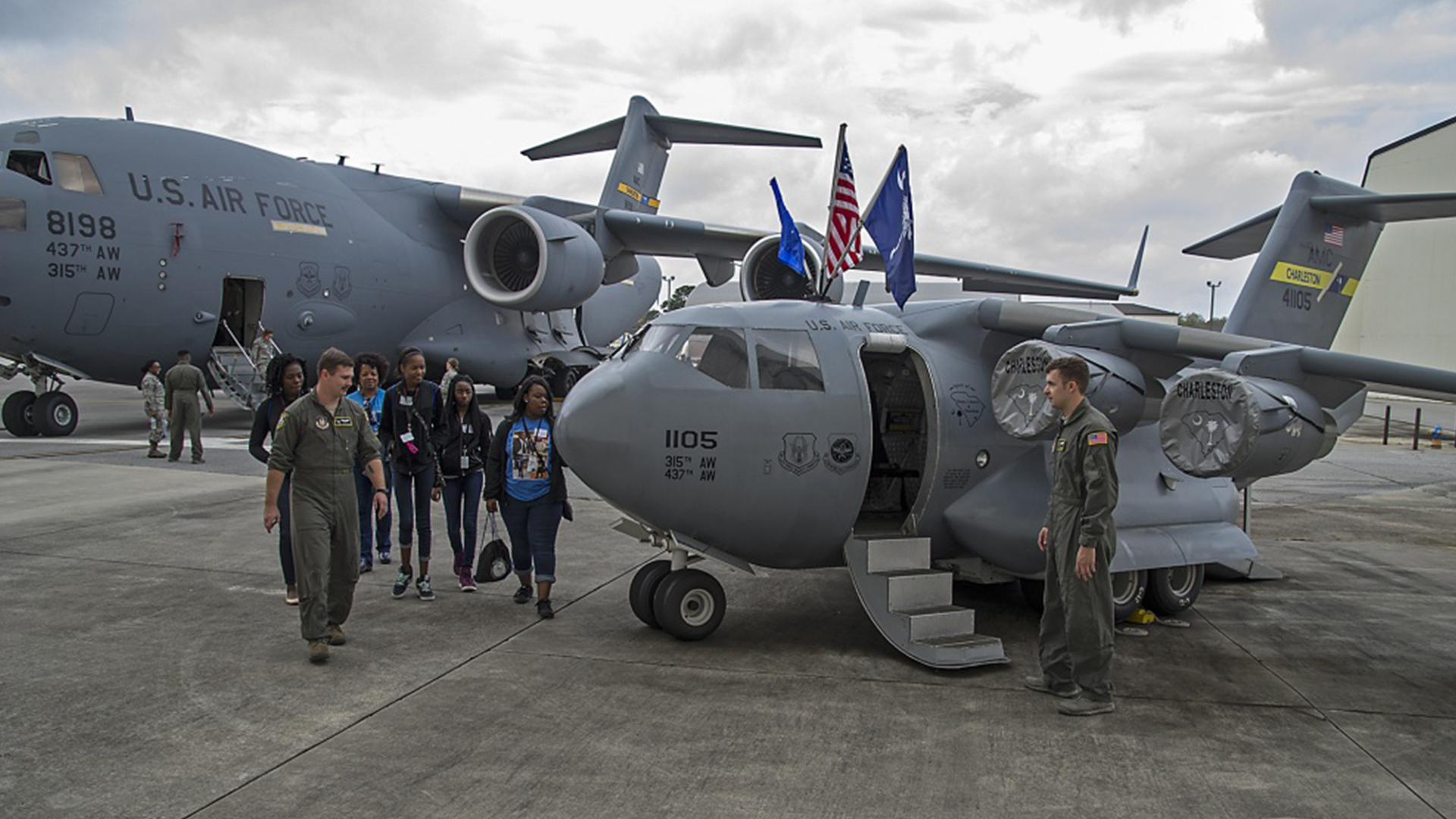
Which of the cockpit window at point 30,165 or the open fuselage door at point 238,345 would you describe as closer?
the cockpit window at point 30,165

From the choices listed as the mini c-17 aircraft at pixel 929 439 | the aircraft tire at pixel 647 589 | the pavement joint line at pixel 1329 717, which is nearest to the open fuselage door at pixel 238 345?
the mini c-17 aircraft at pixel 929 439

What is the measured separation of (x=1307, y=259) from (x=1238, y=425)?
4137 millimetres

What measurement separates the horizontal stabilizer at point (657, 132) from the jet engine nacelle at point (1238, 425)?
16.7m

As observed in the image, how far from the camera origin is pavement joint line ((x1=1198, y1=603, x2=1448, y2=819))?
454 centimetres

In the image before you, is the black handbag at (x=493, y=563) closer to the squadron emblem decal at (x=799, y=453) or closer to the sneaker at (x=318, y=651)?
the sneaker at (x=318, y=651)

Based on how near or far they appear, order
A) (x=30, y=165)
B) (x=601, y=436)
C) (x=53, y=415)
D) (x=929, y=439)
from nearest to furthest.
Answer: (x=601, y=436), (x=929, y=439), (x=30, y=165), (x=53, y=415)

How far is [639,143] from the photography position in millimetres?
23141

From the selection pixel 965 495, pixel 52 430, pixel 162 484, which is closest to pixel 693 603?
pixel 965 495

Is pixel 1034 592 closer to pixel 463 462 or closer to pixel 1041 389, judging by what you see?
pixel 1041 389

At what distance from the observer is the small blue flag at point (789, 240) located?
8.46 meters

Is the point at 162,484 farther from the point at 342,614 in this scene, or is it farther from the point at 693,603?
the point at 693,603

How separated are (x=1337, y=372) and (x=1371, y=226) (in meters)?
4.14

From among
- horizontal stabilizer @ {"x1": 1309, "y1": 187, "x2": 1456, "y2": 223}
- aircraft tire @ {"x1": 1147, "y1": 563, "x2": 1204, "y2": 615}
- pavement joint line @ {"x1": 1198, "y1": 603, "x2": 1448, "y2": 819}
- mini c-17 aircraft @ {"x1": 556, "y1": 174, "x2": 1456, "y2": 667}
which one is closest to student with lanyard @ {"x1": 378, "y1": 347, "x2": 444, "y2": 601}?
mini c-17 aircraft @ {"x1": 556, "y1": 174, "x2": 1456, "y2": 667}

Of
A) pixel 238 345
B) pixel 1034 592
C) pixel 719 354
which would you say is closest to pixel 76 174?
pixel 238 345
